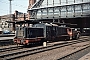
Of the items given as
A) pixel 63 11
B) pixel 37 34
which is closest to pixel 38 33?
pixel 37 34

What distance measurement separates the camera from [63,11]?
72.0 m

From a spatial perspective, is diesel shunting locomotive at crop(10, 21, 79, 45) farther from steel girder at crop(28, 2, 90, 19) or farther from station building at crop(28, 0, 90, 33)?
steel girder at crop(28, 2, 90, 19)

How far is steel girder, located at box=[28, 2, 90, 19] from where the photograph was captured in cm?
6662

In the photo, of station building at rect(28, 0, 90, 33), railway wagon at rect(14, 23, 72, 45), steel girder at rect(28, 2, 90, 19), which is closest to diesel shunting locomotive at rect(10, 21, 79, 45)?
railway wagon at rect(14, 23, 72, 45)

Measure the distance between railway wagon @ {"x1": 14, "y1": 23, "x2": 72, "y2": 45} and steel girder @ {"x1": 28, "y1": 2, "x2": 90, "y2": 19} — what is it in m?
32.7

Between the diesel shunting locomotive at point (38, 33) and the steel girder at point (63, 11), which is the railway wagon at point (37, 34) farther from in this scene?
the steel girder at point (63, 11)

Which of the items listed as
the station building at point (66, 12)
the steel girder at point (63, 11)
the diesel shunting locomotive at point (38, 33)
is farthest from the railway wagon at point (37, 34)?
the steel girder at point (63, 11)

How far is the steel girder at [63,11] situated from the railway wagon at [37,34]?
3266cm

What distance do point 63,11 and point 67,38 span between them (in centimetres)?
3375

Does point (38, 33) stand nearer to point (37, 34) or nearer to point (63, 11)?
point (37, 34)

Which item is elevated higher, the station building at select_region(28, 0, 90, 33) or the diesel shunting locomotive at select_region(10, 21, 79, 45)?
the station building at select_region(28, 0, 90, 33)

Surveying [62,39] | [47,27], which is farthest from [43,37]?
[62,39]

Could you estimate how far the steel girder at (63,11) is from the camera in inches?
2623

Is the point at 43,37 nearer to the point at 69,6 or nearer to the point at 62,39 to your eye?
the point at 62,39
